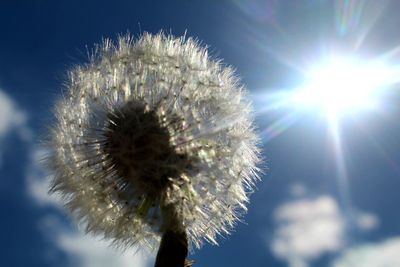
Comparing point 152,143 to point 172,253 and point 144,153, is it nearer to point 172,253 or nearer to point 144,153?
point 144,153

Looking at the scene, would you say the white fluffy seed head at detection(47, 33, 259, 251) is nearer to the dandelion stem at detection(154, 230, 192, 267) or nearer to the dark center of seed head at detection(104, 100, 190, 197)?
the dark center of seed head at detection(104, 100, 190, 197)

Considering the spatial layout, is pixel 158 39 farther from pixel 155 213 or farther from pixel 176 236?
pixel 176 236

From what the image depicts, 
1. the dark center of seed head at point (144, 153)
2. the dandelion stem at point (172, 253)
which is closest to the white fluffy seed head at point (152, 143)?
the dark center of seed head at point (144, 153)

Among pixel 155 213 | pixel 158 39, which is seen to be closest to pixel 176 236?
pixel 155 213

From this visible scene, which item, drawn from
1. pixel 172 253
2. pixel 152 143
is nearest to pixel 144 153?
pixel 152 143

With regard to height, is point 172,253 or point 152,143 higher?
point 152,143

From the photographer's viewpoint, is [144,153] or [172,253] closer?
[172,253]
